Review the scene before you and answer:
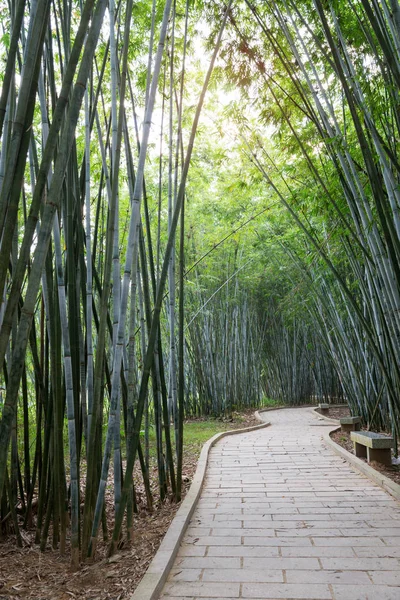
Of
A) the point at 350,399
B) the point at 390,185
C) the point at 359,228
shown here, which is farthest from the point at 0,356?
the point at 350,399

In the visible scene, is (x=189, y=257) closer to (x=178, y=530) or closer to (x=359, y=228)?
(x=359, y=228)

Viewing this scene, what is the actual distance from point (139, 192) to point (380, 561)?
166 centimetres

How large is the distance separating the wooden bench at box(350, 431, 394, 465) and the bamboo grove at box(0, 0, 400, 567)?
228mm

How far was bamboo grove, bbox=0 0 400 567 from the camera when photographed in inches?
66.9

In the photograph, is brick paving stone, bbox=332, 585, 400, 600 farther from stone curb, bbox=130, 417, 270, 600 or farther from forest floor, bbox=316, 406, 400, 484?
forest floor, bbox=316, 406, 400, 484

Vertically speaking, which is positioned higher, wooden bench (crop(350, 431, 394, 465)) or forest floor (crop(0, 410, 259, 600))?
wooden bench (crop(350, 431, 394, 465))

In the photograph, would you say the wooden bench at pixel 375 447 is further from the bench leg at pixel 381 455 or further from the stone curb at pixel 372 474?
the stone curb at pixel 372 474

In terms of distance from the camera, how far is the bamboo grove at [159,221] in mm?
1698

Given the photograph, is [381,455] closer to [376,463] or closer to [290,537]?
[376,463]

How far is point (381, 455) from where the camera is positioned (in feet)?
12.1


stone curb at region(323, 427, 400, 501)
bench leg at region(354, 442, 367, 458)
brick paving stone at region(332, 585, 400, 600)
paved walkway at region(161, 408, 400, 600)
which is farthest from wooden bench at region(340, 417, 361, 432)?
brick paving stone at region(332, 585, 400, 600)

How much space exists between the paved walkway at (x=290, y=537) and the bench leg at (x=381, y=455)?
0.68 ft

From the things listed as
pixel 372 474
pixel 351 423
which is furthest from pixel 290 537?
pixel 351 423

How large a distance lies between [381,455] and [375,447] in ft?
0.68
